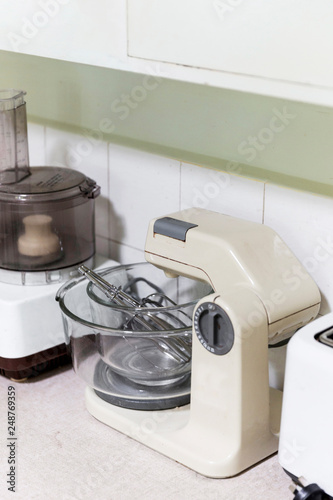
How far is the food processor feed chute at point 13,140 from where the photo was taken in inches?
44.8

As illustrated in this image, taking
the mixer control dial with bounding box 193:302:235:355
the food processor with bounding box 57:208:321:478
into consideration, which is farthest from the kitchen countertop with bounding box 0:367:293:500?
the mixer control dial with bounding box 193:302:235:355

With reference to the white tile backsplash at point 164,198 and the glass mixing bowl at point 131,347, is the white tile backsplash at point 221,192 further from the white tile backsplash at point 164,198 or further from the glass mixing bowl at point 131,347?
the glass mixing bowl at point 131,347

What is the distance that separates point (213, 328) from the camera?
86 cm

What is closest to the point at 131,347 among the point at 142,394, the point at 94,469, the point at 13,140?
the point at 142,394

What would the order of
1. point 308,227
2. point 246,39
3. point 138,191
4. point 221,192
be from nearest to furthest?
point 246,39, point 308,227, point 221,192, point 138,191

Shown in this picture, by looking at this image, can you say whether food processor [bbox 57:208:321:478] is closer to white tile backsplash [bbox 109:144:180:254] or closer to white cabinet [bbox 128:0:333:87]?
white tile backsplash [bbox 109:144:180:254]

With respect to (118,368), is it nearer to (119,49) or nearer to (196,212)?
(196,212)

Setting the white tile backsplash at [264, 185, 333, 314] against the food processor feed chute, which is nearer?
the white tile backsplash at [264, 185, 333, 314]

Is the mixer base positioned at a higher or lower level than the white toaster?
lower

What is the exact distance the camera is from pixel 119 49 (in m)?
0.87

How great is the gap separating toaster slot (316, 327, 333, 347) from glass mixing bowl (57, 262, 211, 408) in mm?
187

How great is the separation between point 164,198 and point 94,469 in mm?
461

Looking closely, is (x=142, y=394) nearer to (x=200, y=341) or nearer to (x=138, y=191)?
(x=200, y=341)

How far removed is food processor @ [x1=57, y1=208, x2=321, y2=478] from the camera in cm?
88
